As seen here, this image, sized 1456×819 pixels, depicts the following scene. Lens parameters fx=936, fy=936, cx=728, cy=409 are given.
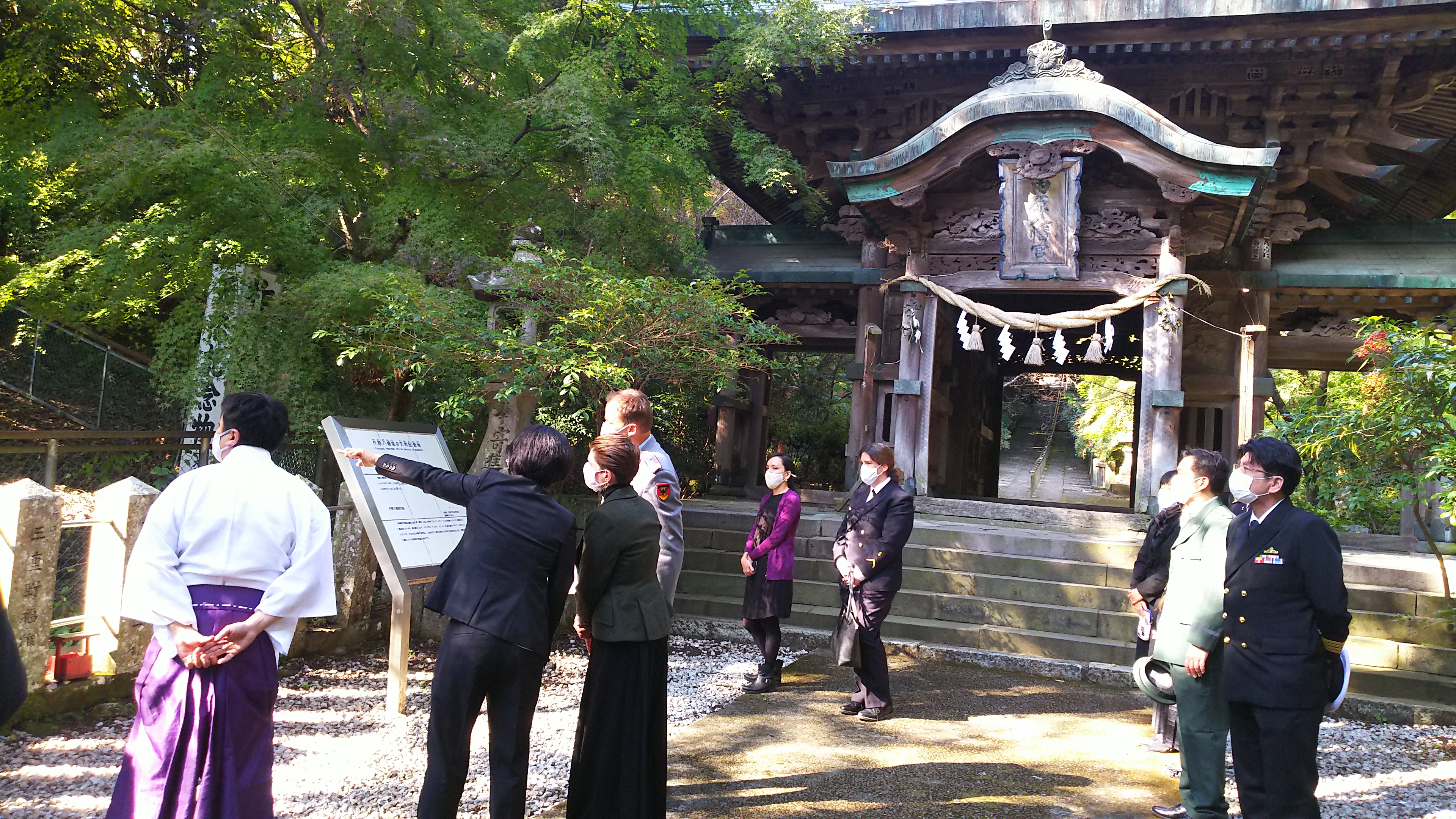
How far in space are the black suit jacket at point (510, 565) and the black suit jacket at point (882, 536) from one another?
8.83 feet

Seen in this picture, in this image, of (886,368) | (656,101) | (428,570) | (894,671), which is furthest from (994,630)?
(656,101)

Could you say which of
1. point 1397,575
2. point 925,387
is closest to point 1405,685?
point 1397,575

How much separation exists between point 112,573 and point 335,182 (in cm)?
351

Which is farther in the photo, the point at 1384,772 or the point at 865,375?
the point at 865,375

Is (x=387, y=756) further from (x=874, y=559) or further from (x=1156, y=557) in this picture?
(x=1156, y=557)

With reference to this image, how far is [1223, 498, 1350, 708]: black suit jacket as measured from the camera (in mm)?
3537

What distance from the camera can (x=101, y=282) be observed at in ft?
21.2

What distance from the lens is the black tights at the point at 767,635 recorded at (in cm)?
654

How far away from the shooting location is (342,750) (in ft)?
15.6

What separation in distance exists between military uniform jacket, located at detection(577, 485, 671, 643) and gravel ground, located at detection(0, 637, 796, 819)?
3.95 ft

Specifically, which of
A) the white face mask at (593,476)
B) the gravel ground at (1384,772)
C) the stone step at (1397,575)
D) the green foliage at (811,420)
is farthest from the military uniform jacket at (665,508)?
the green foliage at (811,420)

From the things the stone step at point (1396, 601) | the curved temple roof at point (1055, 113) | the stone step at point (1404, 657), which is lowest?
the stone step at point (1404, 657)

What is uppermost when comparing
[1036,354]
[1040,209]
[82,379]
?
[1040,209]

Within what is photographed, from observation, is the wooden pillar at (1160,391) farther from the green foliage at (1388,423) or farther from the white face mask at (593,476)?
the white face mask at (593,476)
